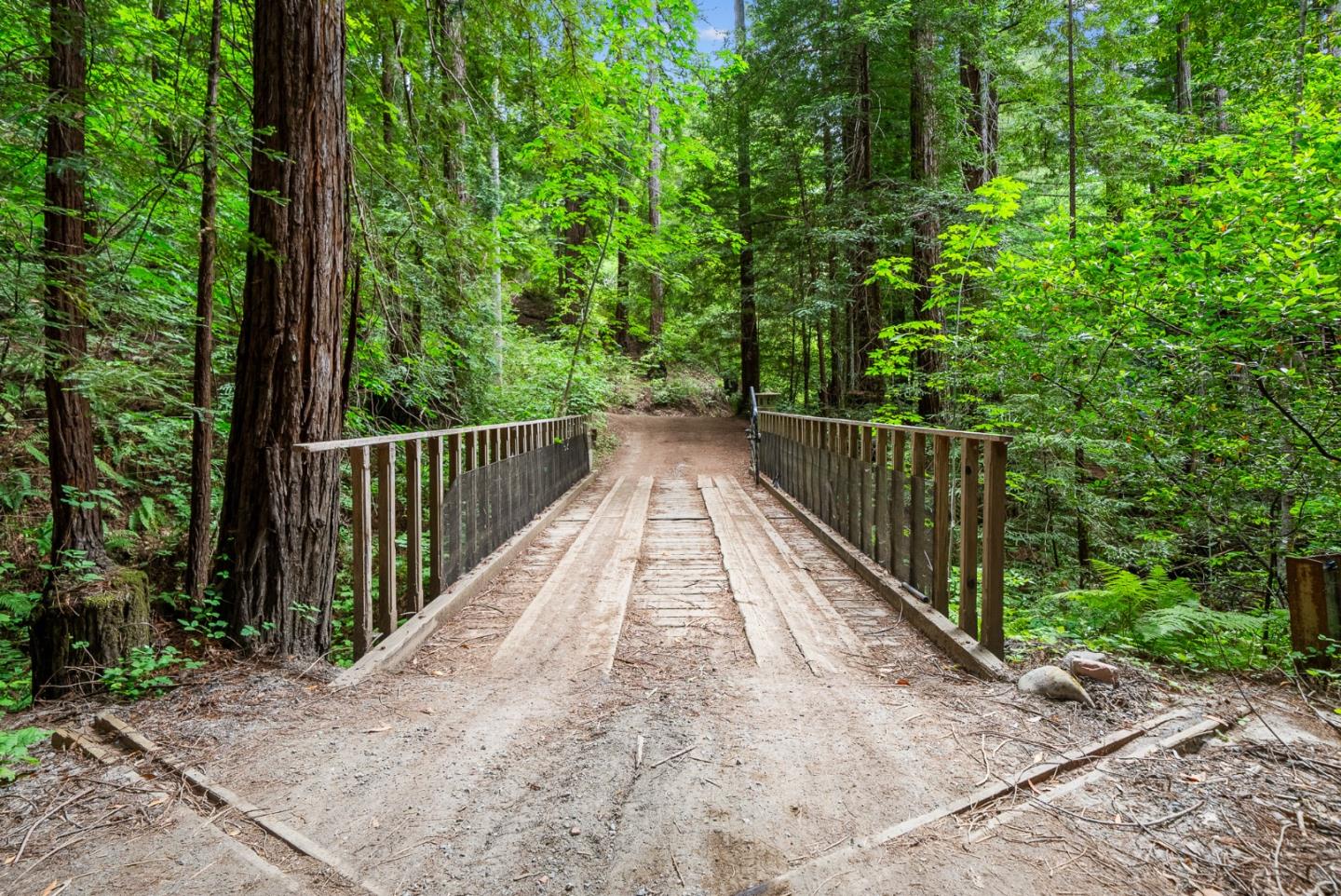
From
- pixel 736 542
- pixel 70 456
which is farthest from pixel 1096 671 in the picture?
pixel 70 456

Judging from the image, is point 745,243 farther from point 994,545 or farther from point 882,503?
point 994,545

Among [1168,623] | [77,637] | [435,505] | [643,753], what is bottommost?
[643,753]

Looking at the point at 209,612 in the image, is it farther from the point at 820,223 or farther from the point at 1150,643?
the point at 820,223

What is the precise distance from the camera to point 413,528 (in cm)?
333

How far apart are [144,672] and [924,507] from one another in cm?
373

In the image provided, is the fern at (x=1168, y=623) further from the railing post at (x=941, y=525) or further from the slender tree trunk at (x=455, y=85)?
the slender tree trunk at (x=455, y=85)

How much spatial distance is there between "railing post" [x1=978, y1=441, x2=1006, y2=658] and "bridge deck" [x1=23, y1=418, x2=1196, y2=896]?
253mm

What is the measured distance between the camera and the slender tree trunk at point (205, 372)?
2.96 metres

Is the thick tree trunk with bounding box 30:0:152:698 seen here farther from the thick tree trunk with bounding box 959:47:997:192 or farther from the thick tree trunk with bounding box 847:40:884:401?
the thick tree trunk with bounding box 959:47:997:192

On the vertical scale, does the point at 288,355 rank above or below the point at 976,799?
above

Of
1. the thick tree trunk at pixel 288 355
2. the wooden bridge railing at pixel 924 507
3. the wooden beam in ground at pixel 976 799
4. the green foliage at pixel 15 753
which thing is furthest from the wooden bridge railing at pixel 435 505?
the wooden bridge railing at pixel 924 507

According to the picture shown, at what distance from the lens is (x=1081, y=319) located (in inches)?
221

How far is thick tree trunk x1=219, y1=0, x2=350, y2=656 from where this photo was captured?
2855 millimetres

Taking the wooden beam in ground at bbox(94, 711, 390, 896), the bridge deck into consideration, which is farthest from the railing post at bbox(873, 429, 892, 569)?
the wooden beam in ground at bbox(94, 711, 390, 896)
